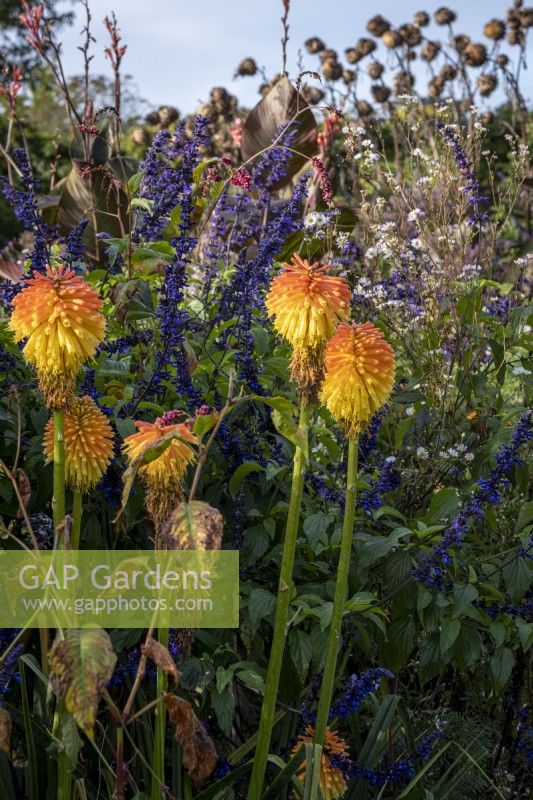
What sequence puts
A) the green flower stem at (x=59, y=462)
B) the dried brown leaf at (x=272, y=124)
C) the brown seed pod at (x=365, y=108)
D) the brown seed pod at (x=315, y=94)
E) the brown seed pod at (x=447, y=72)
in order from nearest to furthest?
the green flower stem at (x=59, y=462) < the dried brown leaf at (x=272, y=124) < the brown seed pod at (x=315, y=94) < the brown seed pod at (x=365, y=108) < the brown seed pod at (x=447, y=72)

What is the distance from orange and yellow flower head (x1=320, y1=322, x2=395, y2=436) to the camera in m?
1.85

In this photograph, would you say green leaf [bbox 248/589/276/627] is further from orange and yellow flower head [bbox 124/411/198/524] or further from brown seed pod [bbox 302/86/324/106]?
brown seed pod [bbox 302/86/324/106]

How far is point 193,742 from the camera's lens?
1563 millimetres

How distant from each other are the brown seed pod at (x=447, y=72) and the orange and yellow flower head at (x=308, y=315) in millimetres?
9036

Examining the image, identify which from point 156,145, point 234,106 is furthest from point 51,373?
point 234,106

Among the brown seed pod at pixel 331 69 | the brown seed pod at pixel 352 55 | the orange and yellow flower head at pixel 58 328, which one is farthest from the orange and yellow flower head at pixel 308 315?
the brown seed pod at pixel 352 55

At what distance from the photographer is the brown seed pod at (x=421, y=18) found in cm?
997

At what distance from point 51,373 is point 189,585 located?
0.45 metres

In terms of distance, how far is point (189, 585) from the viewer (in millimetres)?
1839

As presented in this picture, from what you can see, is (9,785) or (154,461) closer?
(154,461)

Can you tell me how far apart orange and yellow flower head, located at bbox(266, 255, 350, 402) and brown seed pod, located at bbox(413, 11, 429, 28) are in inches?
350

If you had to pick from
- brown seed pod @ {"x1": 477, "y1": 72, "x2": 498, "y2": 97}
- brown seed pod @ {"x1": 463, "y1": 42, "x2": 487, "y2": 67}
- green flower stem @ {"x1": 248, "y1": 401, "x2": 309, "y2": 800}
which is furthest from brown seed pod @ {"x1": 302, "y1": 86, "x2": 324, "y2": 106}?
green flower stem @ {"x1": 248, "y1": 401, "x2": 309, "y2": 800}

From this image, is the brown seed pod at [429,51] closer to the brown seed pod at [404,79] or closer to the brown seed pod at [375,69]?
the brown seed pod at [404,79]

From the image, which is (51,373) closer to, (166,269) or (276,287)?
(276,287)
